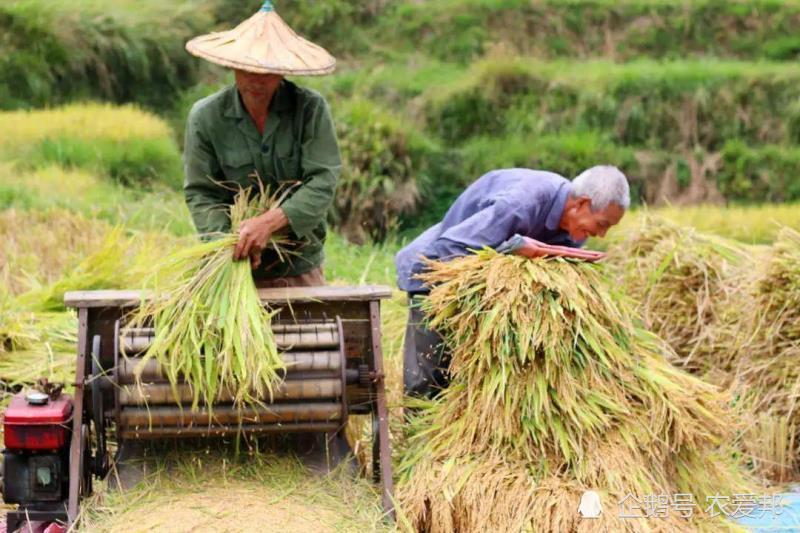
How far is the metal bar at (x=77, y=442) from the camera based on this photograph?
147 inches

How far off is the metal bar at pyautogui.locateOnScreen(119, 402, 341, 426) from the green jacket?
698 mm

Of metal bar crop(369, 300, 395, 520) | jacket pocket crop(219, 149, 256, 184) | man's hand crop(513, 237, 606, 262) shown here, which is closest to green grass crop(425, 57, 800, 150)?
jacket pocket crop(219, 149, 256, 184)

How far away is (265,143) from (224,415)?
106 cm

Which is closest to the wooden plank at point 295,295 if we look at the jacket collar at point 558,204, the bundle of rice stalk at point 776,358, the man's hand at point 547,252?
the man's hand at point 547,252

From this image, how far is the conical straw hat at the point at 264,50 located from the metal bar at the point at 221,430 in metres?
1.18

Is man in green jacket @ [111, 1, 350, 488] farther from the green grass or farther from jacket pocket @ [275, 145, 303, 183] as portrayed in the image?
the green grass

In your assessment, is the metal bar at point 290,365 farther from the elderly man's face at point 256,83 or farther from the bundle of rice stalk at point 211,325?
the elderly man's face at point 256,83

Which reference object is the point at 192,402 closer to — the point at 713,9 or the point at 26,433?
the point at 26,433

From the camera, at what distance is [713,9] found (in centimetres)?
1393

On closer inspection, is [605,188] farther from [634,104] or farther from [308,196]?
[634,104]

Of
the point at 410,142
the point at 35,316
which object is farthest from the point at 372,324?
the point at 410,142

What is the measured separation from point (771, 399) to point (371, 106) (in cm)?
631

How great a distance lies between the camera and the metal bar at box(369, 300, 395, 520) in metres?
3.88

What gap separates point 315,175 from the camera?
4.28 metres
